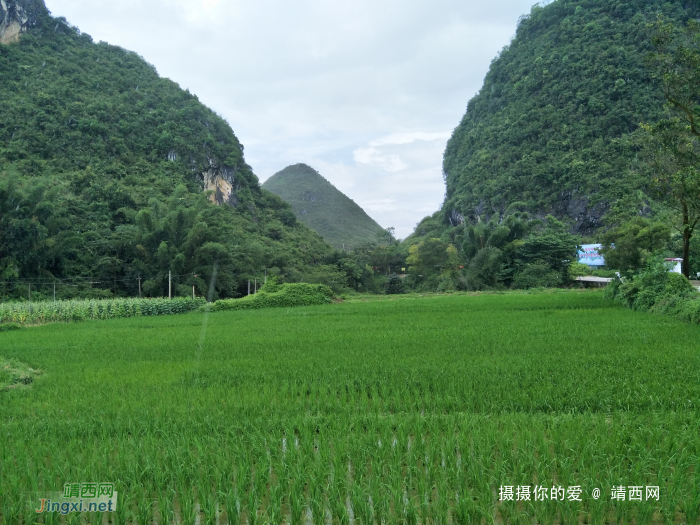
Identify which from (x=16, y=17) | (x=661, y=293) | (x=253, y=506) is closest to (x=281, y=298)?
(x=661, y=293)

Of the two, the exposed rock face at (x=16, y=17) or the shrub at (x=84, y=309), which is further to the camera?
the exposed rock face at (x=16, y=17)

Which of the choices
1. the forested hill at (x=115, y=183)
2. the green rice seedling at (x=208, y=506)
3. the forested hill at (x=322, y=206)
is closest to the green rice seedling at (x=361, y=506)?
the green rice seedling at (x=208, y=506)

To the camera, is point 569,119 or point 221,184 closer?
point 221,184

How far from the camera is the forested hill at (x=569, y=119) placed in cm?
4697

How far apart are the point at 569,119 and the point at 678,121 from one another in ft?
158

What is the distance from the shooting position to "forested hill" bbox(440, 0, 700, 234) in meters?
47.0

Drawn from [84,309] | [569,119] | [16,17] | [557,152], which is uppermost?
[16,17]

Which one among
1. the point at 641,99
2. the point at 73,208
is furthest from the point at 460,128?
the point at 73,208

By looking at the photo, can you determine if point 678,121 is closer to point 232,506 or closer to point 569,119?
point 232,506

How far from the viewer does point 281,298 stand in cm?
2212

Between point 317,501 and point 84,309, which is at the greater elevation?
point 317,501

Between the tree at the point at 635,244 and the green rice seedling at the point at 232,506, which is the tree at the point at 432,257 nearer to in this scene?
the tree at the point at 635,244

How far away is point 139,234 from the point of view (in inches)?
982

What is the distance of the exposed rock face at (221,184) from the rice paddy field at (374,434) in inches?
1566
